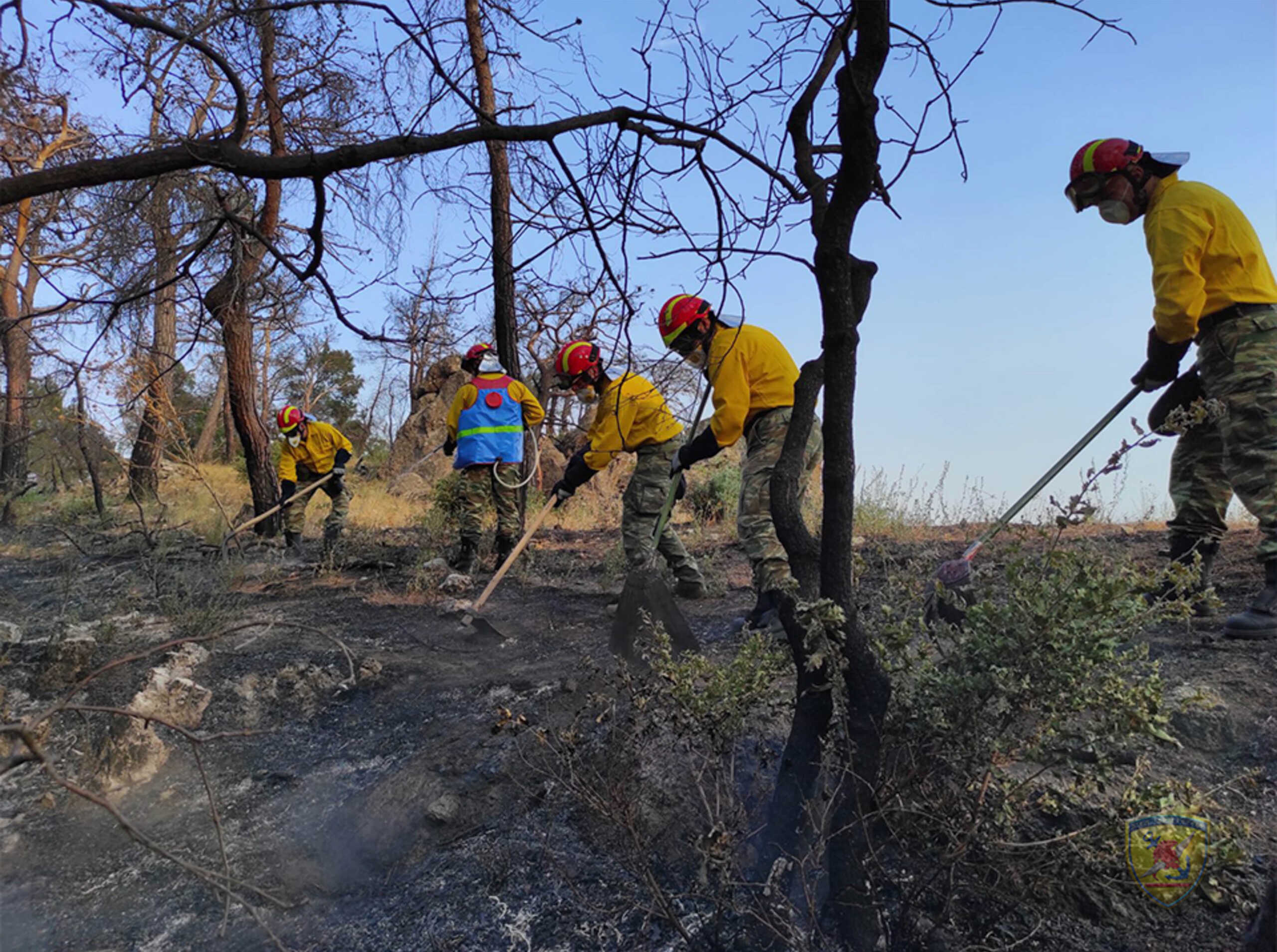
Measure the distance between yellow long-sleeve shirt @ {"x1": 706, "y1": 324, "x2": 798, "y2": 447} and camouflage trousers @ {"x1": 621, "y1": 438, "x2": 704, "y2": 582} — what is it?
3.64 ft

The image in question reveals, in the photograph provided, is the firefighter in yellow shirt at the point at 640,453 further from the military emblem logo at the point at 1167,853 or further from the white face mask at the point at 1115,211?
the military emblem logo at the point at 1167,853

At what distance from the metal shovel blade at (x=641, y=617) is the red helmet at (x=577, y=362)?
2.24 metres

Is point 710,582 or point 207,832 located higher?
point 710,582

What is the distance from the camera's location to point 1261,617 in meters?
3.31

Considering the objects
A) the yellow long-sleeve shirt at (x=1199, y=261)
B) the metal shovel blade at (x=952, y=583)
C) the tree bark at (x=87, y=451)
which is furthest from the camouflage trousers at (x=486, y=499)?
the yellow long-sleeve shirt at (x=1199, y=261)

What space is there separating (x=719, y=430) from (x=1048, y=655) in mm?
2423

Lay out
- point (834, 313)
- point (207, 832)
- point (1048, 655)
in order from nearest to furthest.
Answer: point (1048, 655) → point (834, 313) → point (207, 832)

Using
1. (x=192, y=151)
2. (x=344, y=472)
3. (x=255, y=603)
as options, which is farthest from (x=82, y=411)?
(x=192, y=151)

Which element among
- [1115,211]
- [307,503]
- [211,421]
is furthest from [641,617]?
[211,421]

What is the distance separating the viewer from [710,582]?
20.1 feet

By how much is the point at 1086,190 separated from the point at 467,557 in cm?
549

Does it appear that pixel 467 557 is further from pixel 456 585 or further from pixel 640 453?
pixel 640 453

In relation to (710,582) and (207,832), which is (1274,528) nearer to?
(710,582)

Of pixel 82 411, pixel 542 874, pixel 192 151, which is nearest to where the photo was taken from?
pixel 542 874
